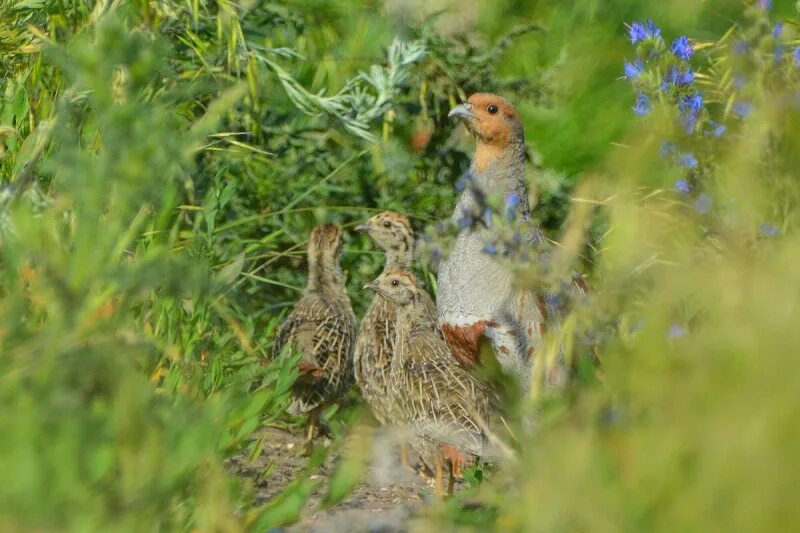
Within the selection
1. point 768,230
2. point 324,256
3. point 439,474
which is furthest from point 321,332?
point 768,230

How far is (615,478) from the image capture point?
2146 millimetres

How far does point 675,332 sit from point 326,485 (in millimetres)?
2306

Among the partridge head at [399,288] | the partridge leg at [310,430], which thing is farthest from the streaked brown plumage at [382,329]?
the partridge leg at [310,430]

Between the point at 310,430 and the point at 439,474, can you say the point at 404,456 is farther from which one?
the point at 439,474

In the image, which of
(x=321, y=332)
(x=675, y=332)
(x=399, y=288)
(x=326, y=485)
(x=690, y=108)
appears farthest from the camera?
(x=321, y=332)

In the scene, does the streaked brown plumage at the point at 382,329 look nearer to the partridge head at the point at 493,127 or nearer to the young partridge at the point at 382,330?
the young partridge at the point at 382,330

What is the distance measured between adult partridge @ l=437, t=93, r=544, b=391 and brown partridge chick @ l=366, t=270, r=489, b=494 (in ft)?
0.46

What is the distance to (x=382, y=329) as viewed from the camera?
5711mm

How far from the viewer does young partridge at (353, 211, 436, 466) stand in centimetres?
548

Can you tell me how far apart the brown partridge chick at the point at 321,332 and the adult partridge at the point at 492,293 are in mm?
692

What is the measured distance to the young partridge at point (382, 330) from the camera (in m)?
5.48

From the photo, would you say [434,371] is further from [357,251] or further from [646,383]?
[646,383]

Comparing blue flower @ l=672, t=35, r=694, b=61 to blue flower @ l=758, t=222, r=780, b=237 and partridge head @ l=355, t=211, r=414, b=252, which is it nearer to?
blue flower @ l=758, t=222, r=780, b=237

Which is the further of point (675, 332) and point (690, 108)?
point (690, 108)
